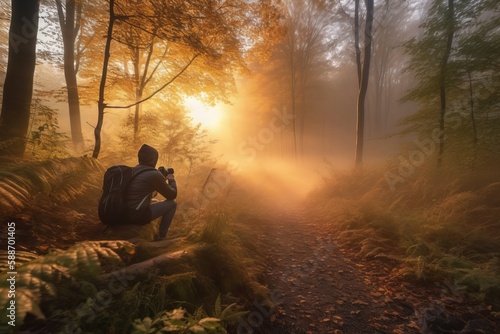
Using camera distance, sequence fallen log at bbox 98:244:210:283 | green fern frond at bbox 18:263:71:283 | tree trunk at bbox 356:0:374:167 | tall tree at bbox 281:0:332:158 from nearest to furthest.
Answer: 1. green fern frond at bbox 18:263:71:283
2. fallen log at bbox 98:244:210:283
3. tree trunk at bbox 356:0:374:167
4. tall tree at bbox 281:0:332:158

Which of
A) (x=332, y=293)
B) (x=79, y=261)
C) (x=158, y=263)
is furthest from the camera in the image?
(x=332, y=293)

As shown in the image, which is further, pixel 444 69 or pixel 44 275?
pixel 444 69

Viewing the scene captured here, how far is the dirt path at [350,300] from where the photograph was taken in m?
3.01

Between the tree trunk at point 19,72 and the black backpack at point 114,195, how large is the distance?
3.03 metres

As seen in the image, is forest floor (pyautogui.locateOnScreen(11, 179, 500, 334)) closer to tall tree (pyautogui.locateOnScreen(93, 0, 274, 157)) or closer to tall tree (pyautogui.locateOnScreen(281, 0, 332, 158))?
tall tree (pyautogui.locateOnScreen(93, 0, 274, 157))

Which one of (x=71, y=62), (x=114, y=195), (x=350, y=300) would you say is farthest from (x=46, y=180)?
(x=71, y=62)

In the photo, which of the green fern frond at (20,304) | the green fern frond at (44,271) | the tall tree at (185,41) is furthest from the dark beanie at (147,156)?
the green fern frond at (20,304)

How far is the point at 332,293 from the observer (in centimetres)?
380

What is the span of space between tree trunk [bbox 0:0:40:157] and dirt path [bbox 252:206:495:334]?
6161 mm

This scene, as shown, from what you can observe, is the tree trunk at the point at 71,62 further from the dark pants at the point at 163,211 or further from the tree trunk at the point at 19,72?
the dark pants at the point at 163,211

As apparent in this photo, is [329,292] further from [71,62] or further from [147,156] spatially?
[71,62]

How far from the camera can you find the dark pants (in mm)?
4277

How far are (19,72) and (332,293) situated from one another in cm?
795

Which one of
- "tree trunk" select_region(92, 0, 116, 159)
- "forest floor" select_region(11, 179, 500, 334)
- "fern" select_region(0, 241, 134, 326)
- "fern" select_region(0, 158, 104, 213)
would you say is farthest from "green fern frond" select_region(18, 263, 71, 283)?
"tree trunk" select_region(92, 0, 116, 159)
